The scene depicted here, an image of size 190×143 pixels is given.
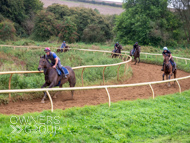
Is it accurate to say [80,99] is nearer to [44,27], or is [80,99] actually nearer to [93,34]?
[44,27]

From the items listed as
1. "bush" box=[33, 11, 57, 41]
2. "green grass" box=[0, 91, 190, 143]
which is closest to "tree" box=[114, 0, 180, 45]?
"bush" box=[33, 11, 57, 41]

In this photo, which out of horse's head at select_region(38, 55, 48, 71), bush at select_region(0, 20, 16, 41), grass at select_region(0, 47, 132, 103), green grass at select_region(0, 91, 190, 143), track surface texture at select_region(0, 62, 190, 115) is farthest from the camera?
bush at select_region(0, 20, 16, 41)

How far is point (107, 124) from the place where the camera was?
6.83 metres

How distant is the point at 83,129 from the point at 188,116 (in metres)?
4.27

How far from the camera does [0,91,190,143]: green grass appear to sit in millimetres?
5805

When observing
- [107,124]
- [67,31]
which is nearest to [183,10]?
[67,31]

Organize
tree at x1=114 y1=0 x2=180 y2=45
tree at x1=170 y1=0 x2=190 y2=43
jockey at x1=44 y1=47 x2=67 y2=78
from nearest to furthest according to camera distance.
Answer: jockey at x1=44 y1=47 x2=67 y2=78, tree at x1=114 y1=0 x2=180 y2=45, tree at x1=170 y1=0 x2=190 y2=43

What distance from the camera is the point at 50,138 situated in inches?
222

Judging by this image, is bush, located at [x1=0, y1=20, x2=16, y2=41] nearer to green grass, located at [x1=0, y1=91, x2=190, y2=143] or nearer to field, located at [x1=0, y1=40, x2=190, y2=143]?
field, located at [x1=0, y1=40, x2=190, y2=143]

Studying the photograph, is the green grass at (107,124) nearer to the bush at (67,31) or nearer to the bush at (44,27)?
the bush at (67,31)

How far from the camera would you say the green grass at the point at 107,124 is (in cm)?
580

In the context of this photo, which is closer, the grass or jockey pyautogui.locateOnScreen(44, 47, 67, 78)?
jockey pyautogui.locateOnScreen(44, 47, 67, 78)

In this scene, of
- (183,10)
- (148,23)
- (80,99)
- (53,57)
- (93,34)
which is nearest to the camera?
(80,99)

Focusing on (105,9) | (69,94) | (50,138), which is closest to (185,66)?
(69,94)
